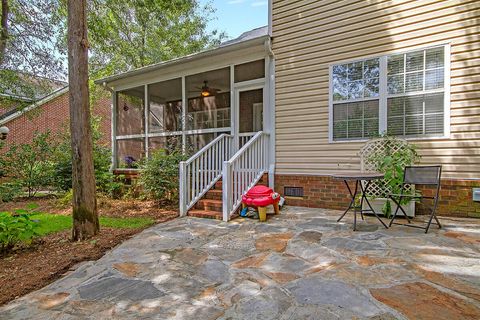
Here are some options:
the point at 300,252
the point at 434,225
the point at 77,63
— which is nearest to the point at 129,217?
the point at 77,63

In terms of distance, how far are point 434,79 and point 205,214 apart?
13.8 feet

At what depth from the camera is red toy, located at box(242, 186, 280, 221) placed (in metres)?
4.51

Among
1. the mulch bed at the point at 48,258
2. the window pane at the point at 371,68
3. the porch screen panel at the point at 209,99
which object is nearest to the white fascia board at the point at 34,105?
the porch screen panel at the point at 209,99

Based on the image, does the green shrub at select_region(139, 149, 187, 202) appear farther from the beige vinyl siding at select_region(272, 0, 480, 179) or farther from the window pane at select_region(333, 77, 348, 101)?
the window pane at select_region(333, 77, 348, 101)

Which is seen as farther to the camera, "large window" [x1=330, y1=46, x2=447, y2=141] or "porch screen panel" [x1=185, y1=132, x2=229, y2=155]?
"porch screen panel" [x1=185, y1=132, x2=229, y2=155]

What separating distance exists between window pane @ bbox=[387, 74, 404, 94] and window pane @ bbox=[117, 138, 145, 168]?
21.0ft

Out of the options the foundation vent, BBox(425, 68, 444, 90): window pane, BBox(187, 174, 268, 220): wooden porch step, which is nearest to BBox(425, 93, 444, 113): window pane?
BBox(425, 68, 444, 90): window pane

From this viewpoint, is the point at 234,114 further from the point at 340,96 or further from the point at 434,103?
the point at 434,103

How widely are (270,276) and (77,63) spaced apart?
3554 millimetres

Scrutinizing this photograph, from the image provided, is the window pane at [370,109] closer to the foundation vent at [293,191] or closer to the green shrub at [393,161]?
the green shrub at [393,161]

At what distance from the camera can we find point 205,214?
16.0 feet

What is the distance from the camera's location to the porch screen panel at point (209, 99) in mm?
7332

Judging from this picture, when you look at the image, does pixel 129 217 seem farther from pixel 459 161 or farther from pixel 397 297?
pixel 459 161

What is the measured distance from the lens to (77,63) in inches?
148
